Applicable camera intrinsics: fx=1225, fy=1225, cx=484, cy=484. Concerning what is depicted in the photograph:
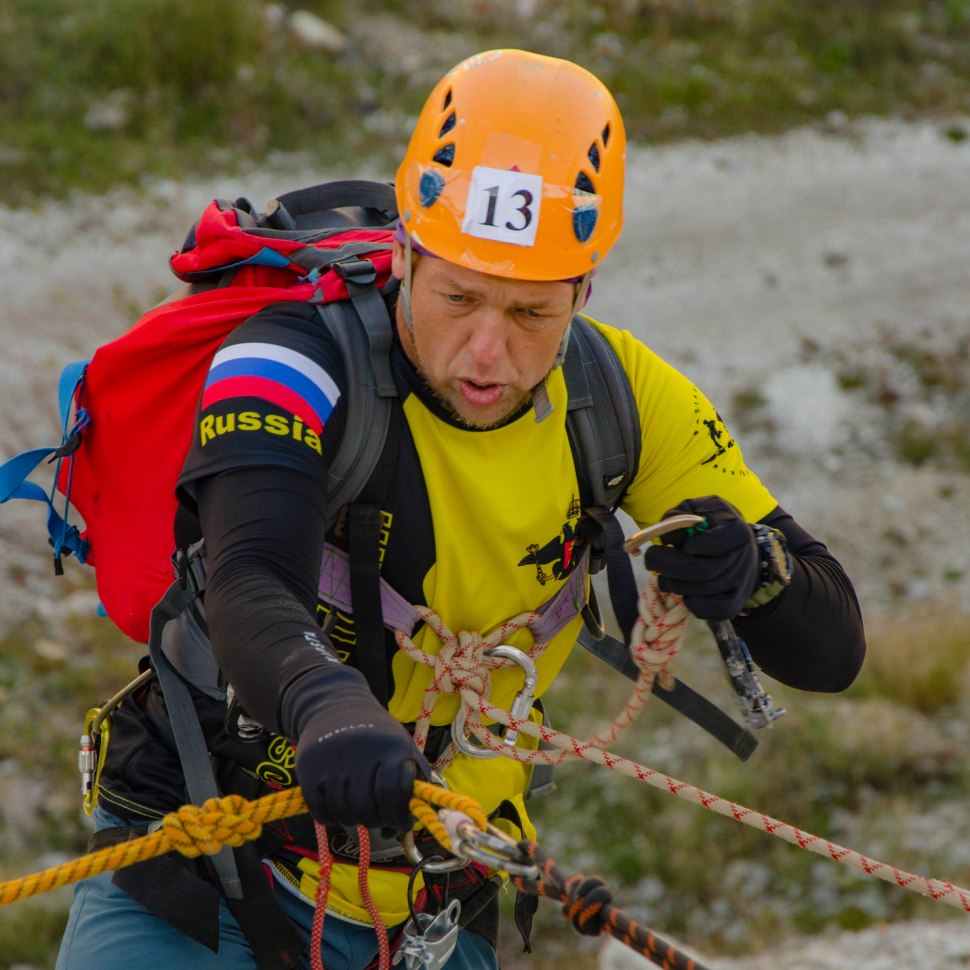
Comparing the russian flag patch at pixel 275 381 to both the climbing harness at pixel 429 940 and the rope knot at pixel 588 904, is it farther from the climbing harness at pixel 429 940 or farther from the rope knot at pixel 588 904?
the climbing harness at pixel 429 940

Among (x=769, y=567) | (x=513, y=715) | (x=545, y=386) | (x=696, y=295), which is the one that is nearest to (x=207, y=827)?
(x=513, y=715)

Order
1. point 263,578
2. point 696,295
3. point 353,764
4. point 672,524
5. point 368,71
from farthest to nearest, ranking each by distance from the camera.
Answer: point 368,71 < point 696,295 < point 672,524 < point 263,578 < point 353,764

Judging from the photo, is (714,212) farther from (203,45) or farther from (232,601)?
(232,601)

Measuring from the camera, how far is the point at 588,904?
1.96m

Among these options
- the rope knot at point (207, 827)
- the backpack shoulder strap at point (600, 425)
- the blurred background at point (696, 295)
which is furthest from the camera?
the blurred background at point (696, 295)

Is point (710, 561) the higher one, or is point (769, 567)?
point (710, 561)

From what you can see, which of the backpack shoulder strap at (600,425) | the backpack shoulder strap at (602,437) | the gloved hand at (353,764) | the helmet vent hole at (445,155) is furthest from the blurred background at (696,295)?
the helmet vent hole at (445,155)

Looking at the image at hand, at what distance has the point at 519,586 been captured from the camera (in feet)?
9.12

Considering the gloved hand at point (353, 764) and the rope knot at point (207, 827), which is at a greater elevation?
the gloved hand at point (353, 764)

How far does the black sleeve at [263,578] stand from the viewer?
7.09 ft

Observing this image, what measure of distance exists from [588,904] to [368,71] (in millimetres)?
10570

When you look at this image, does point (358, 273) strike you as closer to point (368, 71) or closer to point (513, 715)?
point (513, 715)

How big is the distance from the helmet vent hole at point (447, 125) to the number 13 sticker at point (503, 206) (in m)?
0.14

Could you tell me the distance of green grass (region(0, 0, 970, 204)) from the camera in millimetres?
10258
